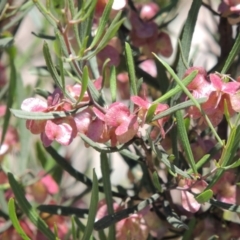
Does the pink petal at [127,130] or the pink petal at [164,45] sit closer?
the pink petal at [127,130]

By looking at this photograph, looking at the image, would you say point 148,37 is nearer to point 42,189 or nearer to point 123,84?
point 123,84

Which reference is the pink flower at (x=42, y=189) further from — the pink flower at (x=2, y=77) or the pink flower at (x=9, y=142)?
the pink flower at (x=2, y=77)

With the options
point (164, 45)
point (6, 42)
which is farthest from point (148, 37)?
point (6, 42)

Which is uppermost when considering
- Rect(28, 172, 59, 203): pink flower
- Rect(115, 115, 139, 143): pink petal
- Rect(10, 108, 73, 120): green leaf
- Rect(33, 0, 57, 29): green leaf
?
Rect(33, 0, 57, 29): green leaf

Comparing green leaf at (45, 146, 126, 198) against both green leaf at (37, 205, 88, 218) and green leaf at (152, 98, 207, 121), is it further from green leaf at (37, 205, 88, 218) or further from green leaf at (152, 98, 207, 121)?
green leaf at (152, 98, 207, 121)

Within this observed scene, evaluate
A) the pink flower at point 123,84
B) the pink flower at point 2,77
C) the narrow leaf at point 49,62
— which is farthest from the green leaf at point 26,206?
the pink flower at point 2,77

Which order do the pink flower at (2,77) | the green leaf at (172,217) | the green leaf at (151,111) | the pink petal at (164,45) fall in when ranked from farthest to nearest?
the pink flower at (2,77) < the pink petal at (164,45) < the green leaf at (172,217) < the green leaf at (151,111)

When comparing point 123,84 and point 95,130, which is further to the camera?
point 123,84

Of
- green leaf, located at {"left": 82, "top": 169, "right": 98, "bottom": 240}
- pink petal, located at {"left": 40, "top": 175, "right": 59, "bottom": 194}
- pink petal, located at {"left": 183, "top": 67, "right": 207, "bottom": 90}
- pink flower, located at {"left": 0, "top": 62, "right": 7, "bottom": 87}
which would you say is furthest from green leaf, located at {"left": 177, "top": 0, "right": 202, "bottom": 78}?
pink flower, located at {"left": 0, "top": 62, "right": 7, "bottom": 87}

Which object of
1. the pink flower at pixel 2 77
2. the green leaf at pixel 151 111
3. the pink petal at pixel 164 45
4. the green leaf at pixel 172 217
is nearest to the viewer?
the green leaf at pixel 151 111
